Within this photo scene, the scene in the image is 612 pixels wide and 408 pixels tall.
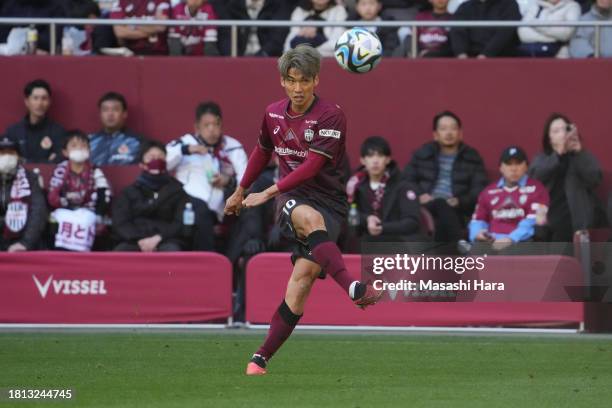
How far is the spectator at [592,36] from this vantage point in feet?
52.7

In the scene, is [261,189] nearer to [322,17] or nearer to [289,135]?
[322,17]

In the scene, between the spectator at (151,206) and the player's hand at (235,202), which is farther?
the spectator at (151,206)

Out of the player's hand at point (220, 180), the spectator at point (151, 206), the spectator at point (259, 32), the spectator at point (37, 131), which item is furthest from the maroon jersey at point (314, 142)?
the spectator at point (259, 32)

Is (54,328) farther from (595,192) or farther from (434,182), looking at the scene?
(595,192)

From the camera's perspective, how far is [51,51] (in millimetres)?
16688

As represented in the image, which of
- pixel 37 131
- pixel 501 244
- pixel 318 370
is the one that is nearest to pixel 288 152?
pixel 318 370

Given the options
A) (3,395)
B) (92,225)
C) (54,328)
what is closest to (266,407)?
(3,395)

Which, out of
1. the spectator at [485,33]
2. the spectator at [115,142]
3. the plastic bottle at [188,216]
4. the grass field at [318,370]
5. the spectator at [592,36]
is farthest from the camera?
the spectator at [485,33]

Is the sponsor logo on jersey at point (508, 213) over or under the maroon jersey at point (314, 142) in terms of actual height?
under

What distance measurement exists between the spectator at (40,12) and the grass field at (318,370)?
4.93m

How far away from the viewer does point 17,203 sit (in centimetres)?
1491

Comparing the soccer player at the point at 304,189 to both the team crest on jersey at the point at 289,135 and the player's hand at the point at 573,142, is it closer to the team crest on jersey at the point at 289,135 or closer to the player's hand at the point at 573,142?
the team crest on jersey at the point at 289,135

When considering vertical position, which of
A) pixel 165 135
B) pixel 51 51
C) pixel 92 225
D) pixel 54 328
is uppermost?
pixel 51 51

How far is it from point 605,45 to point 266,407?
9620 millimetres
